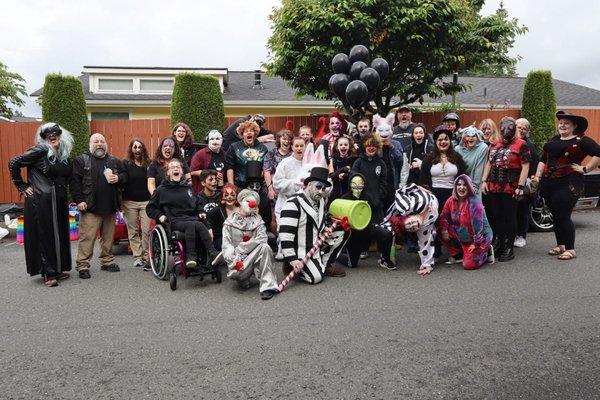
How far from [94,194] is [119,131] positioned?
633cm

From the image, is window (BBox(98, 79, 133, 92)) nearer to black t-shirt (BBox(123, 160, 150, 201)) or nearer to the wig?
black t-shirt (BBox(123, 160, 150, 201))

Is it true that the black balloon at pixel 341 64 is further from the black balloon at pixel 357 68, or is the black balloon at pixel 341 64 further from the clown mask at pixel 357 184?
the clown mask at pixel 357 184

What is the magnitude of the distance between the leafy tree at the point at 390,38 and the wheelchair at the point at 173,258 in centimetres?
613

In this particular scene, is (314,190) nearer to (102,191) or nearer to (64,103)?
(102,191)

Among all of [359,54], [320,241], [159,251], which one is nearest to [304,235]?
[320,241]

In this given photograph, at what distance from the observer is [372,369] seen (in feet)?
11.0

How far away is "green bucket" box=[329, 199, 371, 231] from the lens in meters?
5.76

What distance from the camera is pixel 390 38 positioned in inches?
419

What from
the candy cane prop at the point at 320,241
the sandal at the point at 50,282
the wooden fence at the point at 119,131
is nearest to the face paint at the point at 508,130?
the candy cane prop at the point at 320,241

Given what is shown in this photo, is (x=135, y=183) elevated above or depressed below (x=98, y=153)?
below


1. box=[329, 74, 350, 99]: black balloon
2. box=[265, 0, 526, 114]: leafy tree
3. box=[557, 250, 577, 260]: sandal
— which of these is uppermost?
box=[265, 0, 526, 114]: leafy tree

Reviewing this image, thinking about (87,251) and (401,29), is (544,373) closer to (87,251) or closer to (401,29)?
(87,251)

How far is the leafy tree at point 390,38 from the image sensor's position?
403 inches

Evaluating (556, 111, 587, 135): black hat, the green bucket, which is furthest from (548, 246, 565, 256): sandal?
the green bucket
